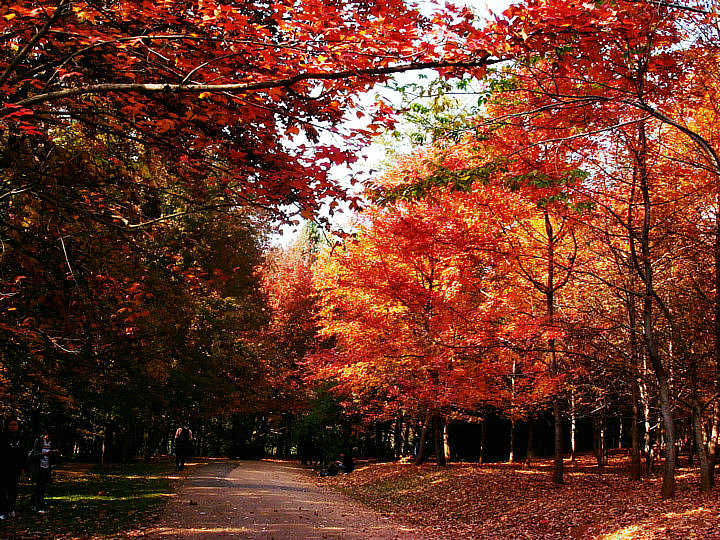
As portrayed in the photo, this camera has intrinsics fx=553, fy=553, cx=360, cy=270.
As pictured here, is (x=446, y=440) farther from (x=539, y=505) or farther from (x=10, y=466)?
(x=10, y=466)

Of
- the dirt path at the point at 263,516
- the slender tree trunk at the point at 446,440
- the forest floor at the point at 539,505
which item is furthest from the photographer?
the slender tree trunk at the point at 446,440

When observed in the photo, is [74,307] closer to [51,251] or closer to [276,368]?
[51,251]

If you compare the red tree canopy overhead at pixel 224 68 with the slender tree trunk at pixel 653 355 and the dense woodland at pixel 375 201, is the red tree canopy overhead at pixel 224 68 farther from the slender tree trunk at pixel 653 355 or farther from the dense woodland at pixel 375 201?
the slender tree trunk at pixel 653 355

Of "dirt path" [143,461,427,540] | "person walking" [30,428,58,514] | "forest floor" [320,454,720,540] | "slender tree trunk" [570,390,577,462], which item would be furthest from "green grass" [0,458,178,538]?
"slender tree trunk" [570,390,577,462]

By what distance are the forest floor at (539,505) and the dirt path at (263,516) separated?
1.01 metres

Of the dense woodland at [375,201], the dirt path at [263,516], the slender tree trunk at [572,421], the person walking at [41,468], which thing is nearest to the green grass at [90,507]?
the person walking at [41,468]

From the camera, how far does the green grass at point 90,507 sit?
765cm

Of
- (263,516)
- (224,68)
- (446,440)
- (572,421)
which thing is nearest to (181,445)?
(263,516)

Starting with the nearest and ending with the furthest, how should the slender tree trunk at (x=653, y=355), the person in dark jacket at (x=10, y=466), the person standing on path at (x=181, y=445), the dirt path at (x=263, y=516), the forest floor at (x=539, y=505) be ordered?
the dirt path at (x=263, y=516), the forest floor at (x=539, y=505), the person in dark jacket at (x=10, y=466), the slender tree trunk at (x=653, y=355), the person standing on path at (x=181, y=445)

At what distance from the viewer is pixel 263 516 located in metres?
9.55

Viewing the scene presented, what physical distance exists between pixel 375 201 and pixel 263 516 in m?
5.84

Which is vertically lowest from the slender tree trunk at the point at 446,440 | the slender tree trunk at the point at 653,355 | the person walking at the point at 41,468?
the slender tree trunk at the point at 446,440

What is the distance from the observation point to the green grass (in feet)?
25.1

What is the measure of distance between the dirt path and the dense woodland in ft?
9.74
